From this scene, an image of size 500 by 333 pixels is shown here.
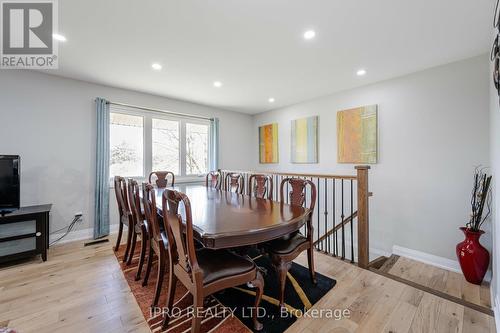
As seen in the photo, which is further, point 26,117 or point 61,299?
point 26,117

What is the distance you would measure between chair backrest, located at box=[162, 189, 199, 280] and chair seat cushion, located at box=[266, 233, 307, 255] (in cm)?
72

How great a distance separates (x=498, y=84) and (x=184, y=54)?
300 cm

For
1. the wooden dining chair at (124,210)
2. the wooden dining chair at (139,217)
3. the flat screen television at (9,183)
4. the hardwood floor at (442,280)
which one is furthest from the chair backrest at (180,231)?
the hardwood floor at (442,280)

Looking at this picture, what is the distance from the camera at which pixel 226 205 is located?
2137 mm

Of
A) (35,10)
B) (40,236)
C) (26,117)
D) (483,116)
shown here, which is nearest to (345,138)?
(483,116)

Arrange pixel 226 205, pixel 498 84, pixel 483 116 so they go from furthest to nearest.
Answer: pixel 483 116 → pixel 226 205 → pixel 498 84

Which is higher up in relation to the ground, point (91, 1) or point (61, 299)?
point (91, 1)

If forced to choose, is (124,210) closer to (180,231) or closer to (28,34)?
(180,231)

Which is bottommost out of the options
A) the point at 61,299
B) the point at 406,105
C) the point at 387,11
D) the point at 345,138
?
the point at 61,299

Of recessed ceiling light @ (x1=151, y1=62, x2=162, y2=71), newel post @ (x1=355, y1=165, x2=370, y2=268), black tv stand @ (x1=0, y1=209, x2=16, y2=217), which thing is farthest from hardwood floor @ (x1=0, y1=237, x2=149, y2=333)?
recessed ceiling light @ (x1=151, y1=62, x2=162, y2=71)

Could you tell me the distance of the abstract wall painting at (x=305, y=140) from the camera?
14.8 ft

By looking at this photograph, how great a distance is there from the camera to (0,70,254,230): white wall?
9.88 ft

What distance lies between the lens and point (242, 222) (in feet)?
5.03

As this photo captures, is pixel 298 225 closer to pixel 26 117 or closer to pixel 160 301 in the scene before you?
pixel 160 301
